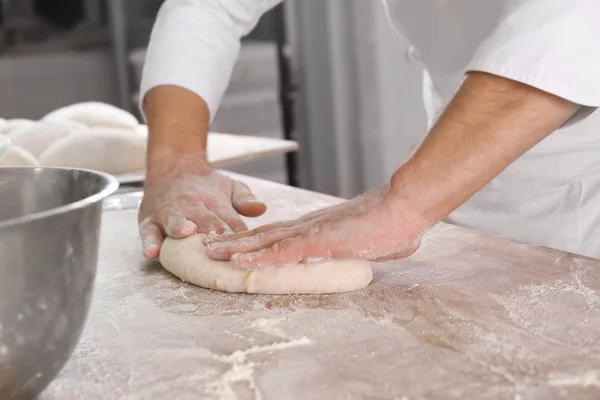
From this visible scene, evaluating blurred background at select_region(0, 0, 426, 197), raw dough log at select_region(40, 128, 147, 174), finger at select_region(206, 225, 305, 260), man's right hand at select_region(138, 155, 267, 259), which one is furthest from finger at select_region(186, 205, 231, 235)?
blurred background at select_region(0, 0, 426, 197)

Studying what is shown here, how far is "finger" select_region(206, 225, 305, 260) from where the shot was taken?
2.92 feet

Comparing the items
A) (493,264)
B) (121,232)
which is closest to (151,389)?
(493,264)

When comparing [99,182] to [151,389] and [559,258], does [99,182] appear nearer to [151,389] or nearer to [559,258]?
[151,389]

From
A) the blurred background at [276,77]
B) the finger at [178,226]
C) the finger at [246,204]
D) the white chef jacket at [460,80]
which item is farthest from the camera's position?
the blurred background at [276,77]

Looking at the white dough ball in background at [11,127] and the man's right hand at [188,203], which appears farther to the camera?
the white dough ball in background at [11,127]

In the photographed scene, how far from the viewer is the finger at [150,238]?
100 centimetres

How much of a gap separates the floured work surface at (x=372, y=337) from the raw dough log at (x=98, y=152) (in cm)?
72

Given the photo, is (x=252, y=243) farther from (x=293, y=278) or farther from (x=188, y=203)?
(x=188, y=203)

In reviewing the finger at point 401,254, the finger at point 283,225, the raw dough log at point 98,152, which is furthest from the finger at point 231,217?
the raw dough log at point 98,152

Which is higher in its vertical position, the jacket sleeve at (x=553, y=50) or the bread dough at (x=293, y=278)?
the jacket sleeve at (x=553, y=50)

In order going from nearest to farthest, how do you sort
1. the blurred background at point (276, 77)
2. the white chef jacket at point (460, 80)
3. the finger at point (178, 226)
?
the finger at point (178, 226)
the white chef jacket at point (460, 80)
the blurred background at point (276, 77)

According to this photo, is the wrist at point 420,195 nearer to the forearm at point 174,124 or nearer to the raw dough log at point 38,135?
the forearm at point 174,124

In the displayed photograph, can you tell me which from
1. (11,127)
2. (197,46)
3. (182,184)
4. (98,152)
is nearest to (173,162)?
(182,184)

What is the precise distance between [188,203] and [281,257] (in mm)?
278
